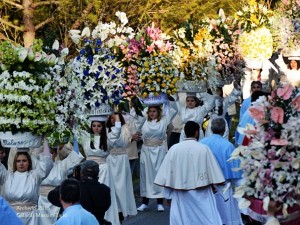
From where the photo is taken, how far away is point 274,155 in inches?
325

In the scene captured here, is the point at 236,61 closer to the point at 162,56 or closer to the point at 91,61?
the point at 162,56

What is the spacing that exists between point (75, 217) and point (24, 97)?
7.95 feet

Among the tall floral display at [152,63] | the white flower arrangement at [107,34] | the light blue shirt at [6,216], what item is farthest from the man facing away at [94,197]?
the tall floral display at [152,63]

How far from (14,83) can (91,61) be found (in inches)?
93.9

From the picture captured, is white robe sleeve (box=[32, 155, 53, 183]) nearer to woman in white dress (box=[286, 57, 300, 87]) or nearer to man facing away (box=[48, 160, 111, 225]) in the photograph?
man facing away (box=[48, 160, 111, 225])

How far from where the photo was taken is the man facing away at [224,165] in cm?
1334

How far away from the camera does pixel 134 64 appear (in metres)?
16.0

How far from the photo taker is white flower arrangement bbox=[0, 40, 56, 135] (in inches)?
451

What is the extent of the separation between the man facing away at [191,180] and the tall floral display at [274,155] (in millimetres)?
4203

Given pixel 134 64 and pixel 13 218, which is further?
pixel 134 64

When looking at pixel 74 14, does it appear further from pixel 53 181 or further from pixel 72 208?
pixel 72 208

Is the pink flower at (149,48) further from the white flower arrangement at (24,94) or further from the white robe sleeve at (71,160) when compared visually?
the white flower arrangement at (24,94)

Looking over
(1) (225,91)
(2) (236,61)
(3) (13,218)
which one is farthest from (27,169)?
(1) (225,91)

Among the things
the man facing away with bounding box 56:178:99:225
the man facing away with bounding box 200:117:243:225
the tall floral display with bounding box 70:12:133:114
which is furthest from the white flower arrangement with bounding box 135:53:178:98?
the man facing away with bounding box 56:178:99:225
